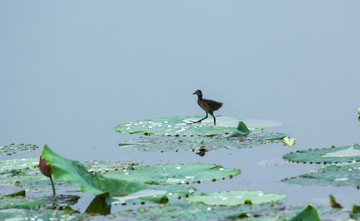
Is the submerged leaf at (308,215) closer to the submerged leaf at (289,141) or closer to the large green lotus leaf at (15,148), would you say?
the submerged leaf at (289,141)

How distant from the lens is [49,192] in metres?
5.42

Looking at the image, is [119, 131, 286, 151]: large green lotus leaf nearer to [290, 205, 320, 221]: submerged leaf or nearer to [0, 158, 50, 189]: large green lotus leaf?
[0, 158, 50, 189]: large green lotus leaf

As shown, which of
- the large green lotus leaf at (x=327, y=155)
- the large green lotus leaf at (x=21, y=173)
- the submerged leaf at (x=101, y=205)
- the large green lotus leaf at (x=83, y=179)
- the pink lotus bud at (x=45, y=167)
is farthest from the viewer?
the large green lotus leaf at (x=327, y=155)

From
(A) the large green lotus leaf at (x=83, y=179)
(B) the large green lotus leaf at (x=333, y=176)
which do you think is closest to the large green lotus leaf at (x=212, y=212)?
(A) the large green lotus leaf at (x=83, y=179)

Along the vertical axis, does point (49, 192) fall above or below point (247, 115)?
below

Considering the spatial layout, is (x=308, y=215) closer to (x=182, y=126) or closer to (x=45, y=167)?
(x=45, y=167)

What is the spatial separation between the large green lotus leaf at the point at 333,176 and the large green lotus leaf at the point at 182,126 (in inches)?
84.8

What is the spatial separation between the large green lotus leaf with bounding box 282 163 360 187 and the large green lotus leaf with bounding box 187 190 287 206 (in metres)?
0.55

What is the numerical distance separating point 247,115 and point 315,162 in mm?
2745

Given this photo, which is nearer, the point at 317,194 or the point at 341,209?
the point at 341,209

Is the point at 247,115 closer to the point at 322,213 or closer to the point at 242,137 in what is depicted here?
the point at 242,137

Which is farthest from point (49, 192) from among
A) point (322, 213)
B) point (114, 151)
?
point (322, 213)

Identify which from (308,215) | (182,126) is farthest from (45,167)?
(182,126)

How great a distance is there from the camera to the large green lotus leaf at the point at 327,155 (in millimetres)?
6023
